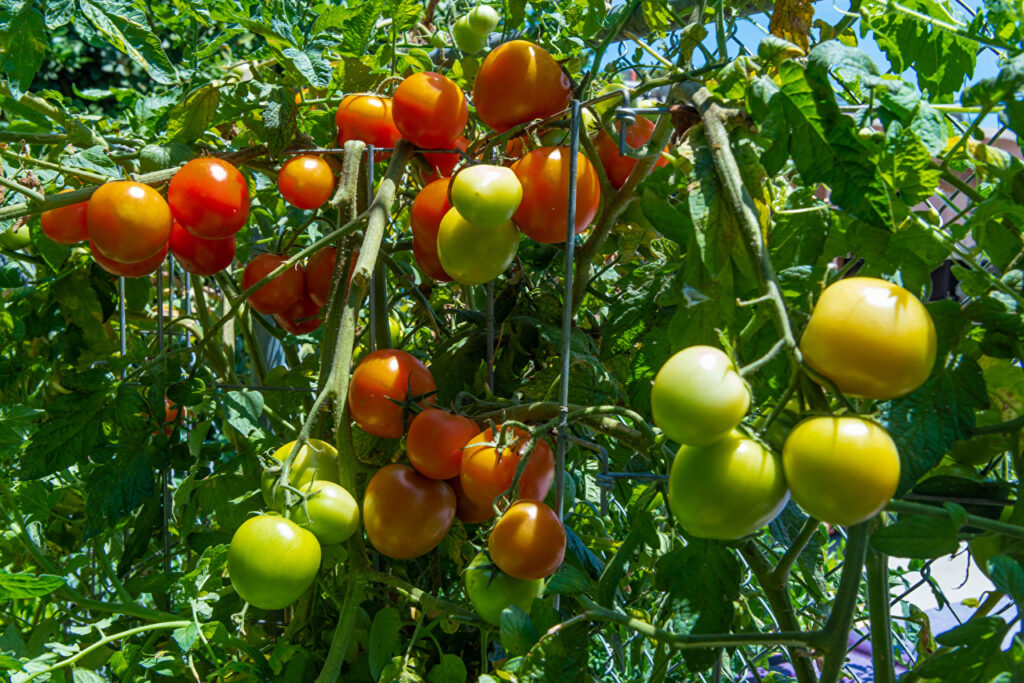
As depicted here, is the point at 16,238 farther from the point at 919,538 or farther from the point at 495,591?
the point at 919,538

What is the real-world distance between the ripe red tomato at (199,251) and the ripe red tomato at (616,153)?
0.40 m

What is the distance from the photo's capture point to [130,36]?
955 mm

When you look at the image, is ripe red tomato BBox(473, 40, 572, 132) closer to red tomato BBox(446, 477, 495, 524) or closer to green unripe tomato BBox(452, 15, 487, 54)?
green unripe tomato BBox(452, 15, 487, 54)

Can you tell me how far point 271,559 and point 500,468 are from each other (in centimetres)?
17

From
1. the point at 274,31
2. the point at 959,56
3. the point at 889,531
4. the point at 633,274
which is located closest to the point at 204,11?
the point at 274,31

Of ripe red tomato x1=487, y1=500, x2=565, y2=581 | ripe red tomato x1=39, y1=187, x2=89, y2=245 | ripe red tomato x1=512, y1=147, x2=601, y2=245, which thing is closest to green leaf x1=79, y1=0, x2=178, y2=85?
ripe red tomato x1=39, y1=187, x2=89, y2=245

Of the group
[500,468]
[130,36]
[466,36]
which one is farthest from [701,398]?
[130,36]

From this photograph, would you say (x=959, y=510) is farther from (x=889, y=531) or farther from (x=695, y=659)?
(x=695, y=659)

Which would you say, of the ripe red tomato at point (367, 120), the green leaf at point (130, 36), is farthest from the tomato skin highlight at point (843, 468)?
the green leaf at point (130, 36)

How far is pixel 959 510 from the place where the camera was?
16.1 inches

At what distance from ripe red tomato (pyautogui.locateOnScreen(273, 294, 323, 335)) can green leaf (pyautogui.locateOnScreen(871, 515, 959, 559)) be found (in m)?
0.68

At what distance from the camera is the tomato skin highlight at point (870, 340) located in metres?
0.35

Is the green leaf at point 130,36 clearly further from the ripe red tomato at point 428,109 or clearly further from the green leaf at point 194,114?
the ripe red tomato at point 428,109

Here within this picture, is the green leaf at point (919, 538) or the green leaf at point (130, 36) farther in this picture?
the green leaf at point (130, 36)
